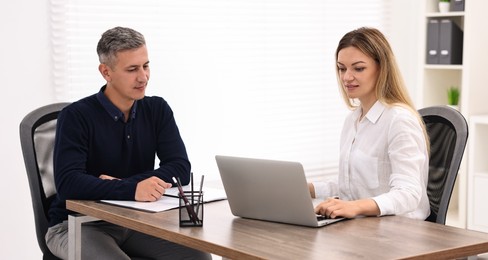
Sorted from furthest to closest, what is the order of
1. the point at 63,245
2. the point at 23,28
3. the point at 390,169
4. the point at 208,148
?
the point at 208,148 → the point at 23,28 → the point at 63,245 → the point at 390,169

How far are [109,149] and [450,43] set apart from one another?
308 cm

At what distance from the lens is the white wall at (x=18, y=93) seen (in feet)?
13.2

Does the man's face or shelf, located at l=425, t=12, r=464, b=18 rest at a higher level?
shelf, located at l=425, t=12, r=464, b=18

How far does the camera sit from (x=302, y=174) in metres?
2.18

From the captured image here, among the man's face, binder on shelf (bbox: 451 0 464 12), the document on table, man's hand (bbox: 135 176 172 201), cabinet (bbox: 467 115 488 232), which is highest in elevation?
binder on shelf (bbox: 451 0 464 12)

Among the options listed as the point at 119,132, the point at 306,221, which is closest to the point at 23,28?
the point at 119,132

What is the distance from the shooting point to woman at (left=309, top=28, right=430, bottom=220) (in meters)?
2.55

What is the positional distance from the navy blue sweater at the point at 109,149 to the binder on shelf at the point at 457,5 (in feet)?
9.18

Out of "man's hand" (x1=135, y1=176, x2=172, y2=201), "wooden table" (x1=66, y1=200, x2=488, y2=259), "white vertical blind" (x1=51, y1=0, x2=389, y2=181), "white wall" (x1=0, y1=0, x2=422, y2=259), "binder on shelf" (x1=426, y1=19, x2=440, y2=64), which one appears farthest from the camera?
"binder on shelf" (x1=426, y1=19, x2=440, y2=64)

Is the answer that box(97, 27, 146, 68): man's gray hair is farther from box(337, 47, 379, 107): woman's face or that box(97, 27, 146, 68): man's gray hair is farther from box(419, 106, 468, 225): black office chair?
box(419, 106, 468, 225): black office chair

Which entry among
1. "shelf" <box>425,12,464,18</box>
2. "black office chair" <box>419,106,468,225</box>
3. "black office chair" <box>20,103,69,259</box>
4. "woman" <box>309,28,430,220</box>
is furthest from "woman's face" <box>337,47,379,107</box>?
"shelf" <box>425,12,464,18</box>

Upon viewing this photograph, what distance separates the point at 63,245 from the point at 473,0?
3.39 metres

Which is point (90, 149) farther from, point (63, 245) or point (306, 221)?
point (306, 221)

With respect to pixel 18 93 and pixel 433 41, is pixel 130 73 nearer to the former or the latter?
pixel 18 93
